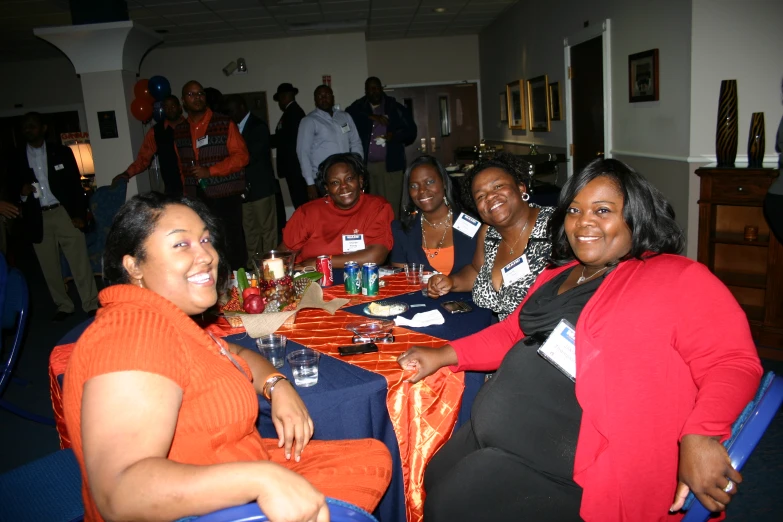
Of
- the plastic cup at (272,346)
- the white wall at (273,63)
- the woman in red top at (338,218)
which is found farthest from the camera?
the white wall at (273,63)

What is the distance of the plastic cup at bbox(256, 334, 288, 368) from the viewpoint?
6.15ft

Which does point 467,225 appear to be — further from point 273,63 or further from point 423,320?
point 273,63

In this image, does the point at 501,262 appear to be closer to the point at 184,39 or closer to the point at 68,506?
the point at 68,506

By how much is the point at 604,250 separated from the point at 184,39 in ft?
30.9

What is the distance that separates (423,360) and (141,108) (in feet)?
17.9

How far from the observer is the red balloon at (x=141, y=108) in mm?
5910

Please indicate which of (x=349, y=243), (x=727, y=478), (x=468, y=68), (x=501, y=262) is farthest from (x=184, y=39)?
(x=727, y=478)

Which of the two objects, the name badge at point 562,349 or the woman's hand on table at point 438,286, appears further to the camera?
the woman's hand on table at point 438,286

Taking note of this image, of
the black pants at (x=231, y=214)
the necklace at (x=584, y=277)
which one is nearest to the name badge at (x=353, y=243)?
the necklace at (x=584, y=277)

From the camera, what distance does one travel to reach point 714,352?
1269mm

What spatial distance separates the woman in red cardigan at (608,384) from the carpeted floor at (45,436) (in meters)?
0.13

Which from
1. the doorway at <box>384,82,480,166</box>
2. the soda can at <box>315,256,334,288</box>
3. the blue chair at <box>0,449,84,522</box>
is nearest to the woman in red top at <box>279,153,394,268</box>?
the soda can at <box>315,256,334,288</box>

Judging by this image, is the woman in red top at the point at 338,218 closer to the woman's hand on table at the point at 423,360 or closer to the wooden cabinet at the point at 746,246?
the woman's hand on table at the point at 423,360

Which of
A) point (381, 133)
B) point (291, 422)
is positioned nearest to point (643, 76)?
point (381, 133)
